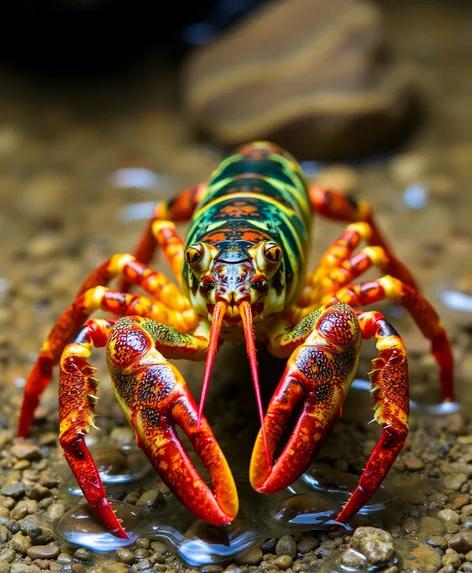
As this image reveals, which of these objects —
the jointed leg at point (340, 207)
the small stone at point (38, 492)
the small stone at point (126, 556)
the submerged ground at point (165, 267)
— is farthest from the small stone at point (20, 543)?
the jointed leg at point (340, 207)

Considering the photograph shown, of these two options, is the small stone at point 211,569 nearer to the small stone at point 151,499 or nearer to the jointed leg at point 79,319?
→ the small stone at point 151,499

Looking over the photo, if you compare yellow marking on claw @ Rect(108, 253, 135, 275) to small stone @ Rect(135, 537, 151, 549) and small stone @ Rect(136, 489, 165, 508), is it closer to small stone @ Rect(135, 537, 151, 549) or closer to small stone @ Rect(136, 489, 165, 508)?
small stone @ Rect(136, 489, 165, 508)

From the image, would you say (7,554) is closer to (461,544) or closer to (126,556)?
(126,556)

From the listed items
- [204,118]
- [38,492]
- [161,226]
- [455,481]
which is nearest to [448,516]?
[455,481]

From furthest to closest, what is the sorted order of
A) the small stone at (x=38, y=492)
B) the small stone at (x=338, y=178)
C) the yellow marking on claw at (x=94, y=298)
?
→ the small stone at (x=338, y=178), the yellow marking on claw at (x=94, y=298), the small stone at (x=38, y=492)

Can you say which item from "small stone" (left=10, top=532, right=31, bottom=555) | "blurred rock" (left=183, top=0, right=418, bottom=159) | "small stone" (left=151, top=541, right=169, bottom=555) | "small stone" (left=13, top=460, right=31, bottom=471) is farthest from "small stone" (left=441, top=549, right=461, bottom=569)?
"blurred rock" (left=183, top=0, right=418, bottom=159)

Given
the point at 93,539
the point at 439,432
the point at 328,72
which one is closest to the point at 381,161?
the point at 328,72
